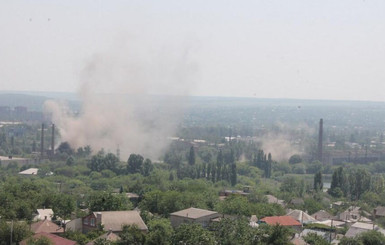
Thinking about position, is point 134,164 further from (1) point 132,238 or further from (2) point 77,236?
(1) point 132,238

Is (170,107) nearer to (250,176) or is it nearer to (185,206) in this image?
(250,176)

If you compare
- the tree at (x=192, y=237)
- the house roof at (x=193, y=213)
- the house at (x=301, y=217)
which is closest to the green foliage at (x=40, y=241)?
the tree at (x=192, y=237)

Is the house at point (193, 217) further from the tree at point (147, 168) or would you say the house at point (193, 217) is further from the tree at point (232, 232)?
the tree at point (147, 168)

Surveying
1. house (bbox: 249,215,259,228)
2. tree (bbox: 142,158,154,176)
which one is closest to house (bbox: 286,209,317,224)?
house (bbox: 249,215,259,228)

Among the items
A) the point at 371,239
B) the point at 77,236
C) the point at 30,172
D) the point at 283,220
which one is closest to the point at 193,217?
the point at 283,220

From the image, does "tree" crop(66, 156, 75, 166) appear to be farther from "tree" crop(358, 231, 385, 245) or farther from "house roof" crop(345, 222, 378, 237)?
"tree" crop(358, 231, 385, 245)

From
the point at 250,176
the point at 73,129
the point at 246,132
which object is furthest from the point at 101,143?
the point at 246,132
